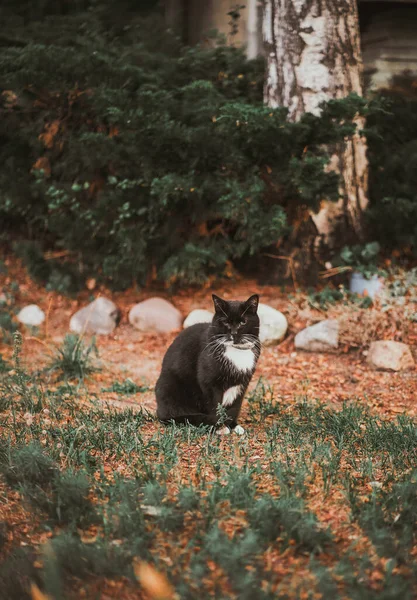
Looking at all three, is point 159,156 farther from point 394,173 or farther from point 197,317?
point 394,173

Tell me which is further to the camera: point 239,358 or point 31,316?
point 31,316

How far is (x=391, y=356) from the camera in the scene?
5414 mm

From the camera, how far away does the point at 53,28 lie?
23.6ft

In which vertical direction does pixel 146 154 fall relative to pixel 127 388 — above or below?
above

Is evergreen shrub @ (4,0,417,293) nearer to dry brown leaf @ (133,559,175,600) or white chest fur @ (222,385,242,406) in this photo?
white chest fur @ (222,385,242,406)

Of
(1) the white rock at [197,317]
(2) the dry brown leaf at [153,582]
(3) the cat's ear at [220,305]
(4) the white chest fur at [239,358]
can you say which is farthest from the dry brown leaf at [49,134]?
(2) the dry brown leaf at [153,582]

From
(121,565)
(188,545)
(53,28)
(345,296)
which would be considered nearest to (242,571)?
(188,545)

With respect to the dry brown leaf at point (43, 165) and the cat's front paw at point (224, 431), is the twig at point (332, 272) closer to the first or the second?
the cat's front paw at point (224, 431)

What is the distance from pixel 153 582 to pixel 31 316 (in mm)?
5190

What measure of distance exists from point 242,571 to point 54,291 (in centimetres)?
550

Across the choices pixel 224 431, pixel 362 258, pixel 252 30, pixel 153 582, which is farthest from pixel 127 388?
pixel 252 30

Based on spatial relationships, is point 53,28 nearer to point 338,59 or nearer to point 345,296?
point 338,59

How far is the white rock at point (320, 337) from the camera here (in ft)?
19.0

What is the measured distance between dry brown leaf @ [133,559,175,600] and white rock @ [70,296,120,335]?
176 inches
